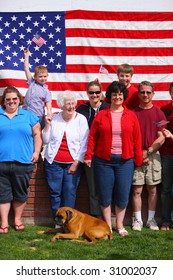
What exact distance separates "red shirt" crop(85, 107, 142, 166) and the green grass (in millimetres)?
878

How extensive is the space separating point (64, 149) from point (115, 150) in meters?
0.64

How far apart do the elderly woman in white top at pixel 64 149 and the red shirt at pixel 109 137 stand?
0.21 m

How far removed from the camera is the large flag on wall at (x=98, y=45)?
8.66m

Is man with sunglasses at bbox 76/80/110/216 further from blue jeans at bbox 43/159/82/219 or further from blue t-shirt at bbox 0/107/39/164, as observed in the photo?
blue t-shirt at bbox 0/107/39/164

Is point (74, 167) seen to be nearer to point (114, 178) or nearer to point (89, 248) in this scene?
point (114, 178)

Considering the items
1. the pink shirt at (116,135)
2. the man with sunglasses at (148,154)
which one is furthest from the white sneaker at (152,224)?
the pink shirt at (116,135)

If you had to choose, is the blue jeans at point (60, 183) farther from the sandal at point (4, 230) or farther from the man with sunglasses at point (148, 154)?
the man with sunglasses at point (148, 154)

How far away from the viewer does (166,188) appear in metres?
6.64

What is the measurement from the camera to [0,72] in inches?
336

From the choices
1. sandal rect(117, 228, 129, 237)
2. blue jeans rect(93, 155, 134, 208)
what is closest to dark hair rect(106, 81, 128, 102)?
blue jeans rect(93, 155, 134, 208)

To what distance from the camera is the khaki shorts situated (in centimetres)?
653

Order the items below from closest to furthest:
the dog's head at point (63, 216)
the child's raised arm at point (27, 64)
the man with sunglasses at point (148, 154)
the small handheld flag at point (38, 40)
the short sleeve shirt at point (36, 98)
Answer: the dog's head at point (63, 216)
the man with sunglasses at point (148, 154)
the short sleeve shirt at point (36, 98)
the child's raised arm at point (27, 64)
the small handheld flag at point (38, 40)
